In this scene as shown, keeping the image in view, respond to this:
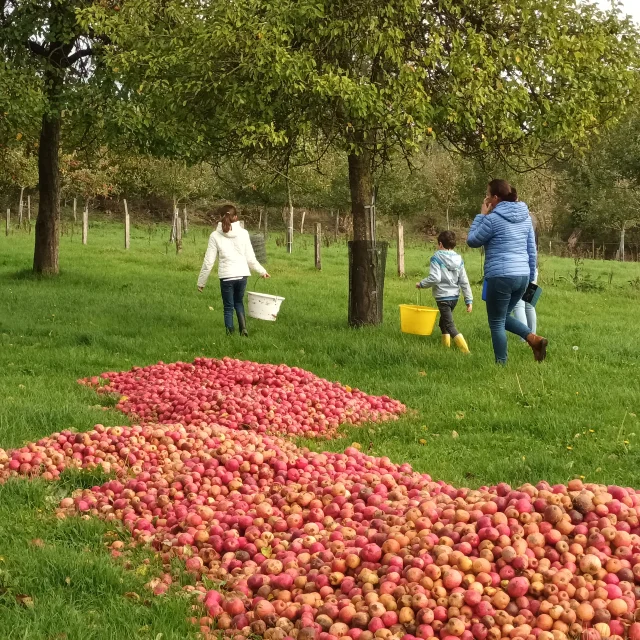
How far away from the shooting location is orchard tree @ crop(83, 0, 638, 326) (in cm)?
992

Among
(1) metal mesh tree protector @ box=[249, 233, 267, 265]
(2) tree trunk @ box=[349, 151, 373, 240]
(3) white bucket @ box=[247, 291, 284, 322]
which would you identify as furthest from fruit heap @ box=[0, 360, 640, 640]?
(1) metal mesh tree protector @ box=[249, 233, 267, 265]

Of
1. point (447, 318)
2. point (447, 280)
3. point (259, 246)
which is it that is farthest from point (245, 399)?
point (259, 246)

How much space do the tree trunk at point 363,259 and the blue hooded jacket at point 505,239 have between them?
3.15 meters

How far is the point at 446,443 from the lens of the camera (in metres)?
6.62

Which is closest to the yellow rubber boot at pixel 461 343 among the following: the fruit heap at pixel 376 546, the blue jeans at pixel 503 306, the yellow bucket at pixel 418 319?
the yellow bucket at pixel 418 319

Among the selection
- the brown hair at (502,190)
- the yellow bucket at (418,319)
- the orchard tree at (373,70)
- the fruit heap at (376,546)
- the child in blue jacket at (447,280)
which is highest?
the orchard tree at (373,70)

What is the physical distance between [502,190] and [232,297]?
464 centimetres

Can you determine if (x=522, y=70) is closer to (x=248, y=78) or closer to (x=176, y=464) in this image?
(x=248, y=78)

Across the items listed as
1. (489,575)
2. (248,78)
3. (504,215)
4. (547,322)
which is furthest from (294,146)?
(489,575)

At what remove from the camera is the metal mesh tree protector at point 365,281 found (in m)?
12.1

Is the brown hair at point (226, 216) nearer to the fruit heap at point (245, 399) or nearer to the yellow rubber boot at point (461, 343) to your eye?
the fruit heap at point (245, 399)

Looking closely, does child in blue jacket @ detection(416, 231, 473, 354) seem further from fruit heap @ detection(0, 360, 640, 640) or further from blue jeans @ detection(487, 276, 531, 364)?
fruit heap @ detection(0, 360, 640, 640)

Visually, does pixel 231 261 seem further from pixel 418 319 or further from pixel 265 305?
Answer: pixel 418 319

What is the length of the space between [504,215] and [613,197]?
3592 cm
